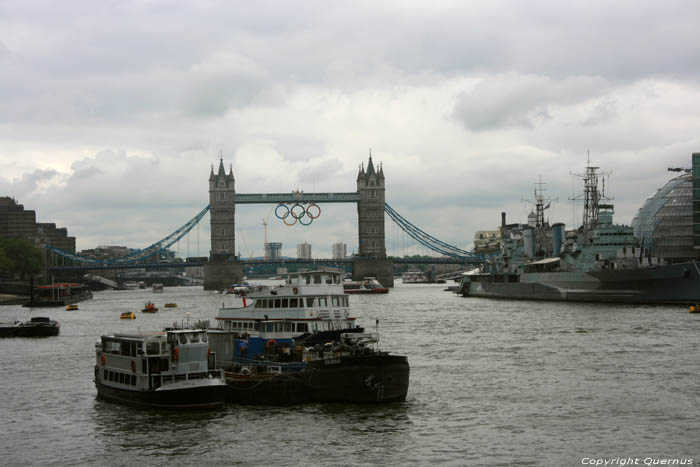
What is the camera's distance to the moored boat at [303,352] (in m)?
30.5

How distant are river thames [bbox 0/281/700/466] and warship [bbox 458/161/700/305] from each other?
33.2 metres

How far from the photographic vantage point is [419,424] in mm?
28094

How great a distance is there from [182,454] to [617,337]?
34.5 metres

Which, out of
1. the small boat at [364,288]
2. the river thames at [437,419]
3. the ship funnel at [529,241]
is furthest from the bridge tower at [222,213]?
the river thames at [437,419]

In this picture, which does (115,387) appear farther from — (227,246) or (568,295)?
(227,246)

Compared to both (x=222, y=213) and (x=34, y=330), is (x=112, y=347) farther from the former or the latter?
(x=222, y=213)

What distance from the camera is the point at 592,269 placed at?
91375 mm

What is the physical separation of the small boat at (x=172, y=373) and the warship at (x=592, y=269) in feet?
190

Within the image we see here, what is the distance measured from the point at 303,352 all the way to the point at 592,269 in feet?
210

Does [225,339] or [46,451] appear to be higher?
[225,339]

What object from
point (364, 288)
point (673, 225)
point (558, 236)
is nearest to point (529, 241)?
point (558, 236)

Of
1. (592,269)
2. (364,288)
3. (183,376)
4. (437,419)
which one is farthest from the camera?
(364,288)

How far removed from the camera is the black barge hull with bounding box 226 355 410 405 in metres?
30.3

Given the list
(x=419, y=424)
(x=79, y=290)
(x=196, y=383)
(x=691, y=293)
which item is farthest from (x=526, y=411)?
(x=79, y=290)
